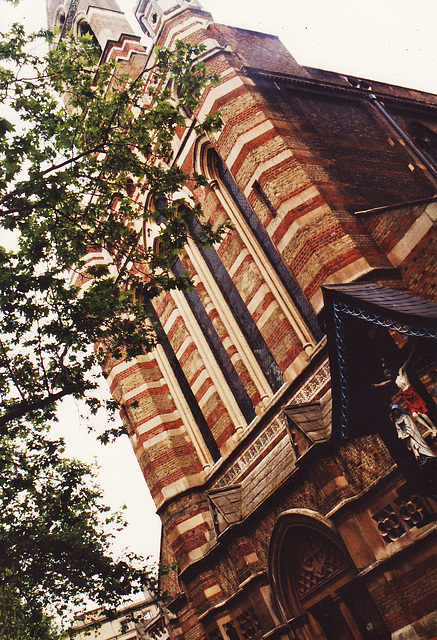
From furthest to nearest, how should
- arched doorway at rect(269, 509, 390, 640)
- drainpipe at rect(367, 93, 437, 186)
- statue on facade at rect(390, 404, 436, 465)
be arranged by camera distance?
Result: drainpipe at rect(367, 93, 437, 186)
arched doorway at rect(269, 509, 390, 640)
statue on facade at rect(390, 404, 436, 465)

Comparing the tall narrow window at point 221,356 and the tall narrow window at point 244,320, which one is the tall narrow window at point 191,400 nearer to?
the tall narrow window at point 221,356

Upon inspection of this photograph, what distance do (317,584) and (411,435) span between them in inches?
184

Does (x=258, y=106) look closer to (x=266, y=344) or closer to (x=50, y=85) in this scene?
(x=50, y=85)

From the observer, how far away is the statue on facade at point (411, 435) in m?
4.57

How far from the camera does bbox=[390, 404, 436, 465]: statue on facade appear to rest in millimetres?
4566

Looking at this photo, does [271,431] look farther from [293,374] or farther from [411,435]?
[411,435]

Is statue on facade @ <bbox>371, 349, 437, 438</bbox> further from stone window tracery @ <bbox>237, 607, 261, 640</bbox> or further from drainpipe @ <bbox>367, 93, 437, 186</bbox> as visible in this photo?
drainpipe @ <bbox>367, 93, 437, 186</bbox>

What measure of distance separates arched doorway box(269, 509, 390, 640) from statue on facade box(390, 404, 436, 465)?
11.3 ft

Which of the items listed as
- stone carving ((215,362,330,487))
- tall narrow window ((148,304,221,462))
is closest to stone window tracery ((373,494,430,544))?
stone carving ((215,362,330,487))

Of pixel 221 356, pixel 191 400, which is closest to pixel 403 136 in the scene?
pixel 221 356

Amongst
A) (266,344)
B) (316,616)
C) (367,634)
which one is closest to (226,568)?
(316,616)

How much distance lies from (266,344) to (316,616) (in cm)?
476

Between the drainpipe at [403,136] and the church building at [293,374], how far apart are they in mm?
118

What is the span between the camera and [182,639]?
11.0 m
